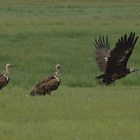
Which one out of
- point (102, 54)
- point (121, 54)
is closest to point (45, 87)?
point (121, 54)

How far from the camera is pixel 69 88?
55.6ft

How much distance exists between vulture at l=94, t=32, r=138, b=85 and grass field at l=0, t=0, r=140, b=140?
275 mm

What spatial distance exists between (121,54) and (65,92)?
62.3 inches

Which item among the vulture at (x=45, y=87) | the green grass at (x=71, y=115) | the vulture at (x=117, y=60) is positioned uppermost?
the vulture at (x=117, y=60)

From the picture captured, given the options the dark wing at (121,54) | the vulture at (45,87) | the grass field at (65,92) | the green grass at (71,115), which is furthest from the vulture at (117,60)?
the vulture at (45,87)

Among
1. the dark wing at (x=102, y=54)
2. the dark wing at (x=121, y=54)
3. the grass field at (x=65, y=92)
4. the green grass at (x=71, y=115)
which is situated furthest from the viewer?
the dark wing at (x=102, y=54)

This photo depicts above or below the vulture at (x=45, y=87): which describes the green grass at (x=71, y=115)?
below

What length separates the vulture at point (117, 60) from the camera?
1647 cm

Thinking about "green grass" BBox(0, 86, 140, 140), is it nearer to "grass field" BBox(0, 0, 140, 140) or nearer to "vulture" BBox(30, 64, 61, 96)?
"grass field" BBox(0, 0, 140, 140)

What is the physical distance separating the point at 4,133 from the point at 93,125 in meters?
1.41

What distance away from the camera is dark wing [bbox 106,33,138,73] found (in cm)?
1642

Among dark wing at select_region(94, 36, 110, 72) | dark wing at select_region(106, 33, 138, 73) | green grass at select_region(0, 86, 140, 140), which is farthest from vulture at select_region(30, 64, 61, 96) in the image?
dark wing at select_region(94, 36, 110, 72)

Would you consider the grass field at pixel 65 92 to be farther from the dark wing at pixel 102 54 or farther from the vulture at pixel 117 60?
the dark wing at pixel 102 54

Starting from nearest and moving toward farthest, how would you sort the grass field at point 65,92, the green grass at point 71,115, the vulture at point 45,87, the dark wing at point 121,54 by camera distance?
1. the green grass at point 71,115
2. the grass field at point 65,92
3. the vulture at point 45,87
4. the dark wing at point 121,54
